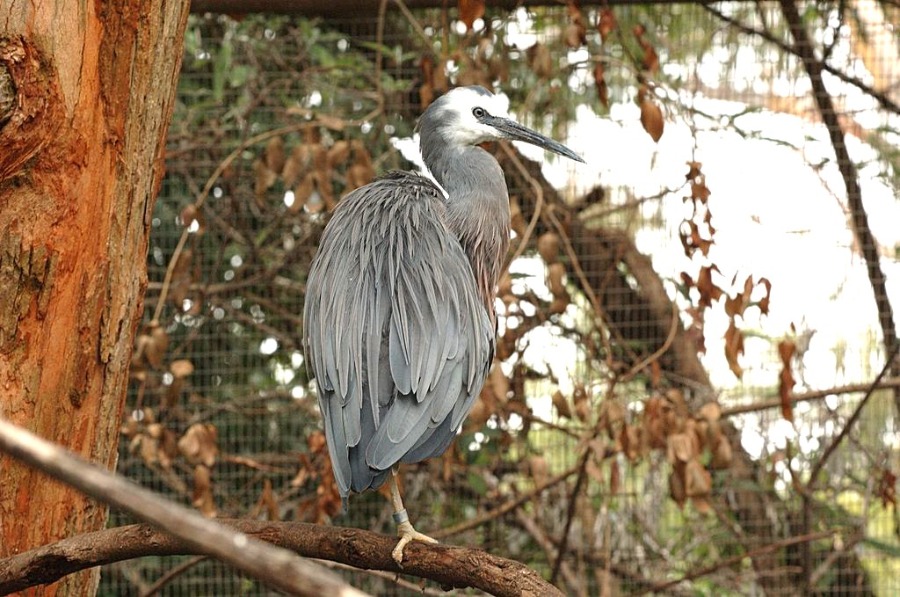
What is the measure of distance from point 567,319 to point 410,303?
1.20m

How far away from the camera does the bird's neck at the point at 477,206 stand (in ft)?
5.93

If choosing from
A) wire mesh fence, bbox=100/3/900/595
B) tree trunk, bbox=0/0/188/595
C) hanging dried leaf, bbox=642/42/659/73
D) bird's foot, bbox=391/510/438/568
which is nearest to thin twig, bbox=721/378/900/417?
wire mesh fence, bbox=100/3/900/595

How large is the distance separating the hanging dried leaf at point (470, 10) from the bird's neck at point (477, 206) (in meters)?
0.26

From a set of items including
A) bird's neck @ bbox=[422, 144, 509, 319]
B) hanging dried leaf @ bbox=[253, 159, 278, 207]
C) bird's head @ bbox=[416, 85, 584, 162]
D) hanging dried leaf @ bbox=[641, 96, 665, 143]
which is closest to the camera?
bird's neck @ bbox=[422, 144, 509, 319]

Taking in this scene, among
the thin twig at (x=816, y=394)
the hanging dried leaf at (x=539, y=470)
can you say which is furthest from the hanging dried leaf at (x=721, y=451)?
the hanging dried leaf at (x=539, y=470)

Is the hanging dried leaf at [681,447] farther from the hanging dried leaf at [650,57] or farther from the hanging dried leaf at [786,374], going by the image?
the hanging dried leaf at [650,57]

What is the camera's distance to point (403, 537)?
1296 mm

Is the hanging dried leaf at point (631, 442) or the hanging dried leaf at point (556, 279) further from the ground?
the hanging dried leaf at point (556, 279)

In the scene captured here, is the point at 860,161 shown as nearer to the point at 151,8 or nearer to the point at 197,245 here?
the point at 197,245

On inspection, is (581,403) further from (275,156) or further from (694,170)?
(275,156)

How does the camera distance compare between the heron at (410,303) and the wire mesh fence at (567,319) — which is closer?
the heron at (410,303)

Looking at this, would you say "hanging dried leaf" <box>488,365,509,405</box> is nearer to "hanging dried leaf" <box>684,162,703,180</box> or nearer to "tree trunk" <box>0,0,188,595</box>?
"hanging dried leaf" <box>684,162,703,180</box>

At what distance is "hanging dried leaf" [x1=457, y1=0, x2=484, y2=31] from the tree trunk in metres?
0.73

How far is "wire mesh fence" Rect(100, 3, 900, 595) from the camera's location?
2539 mm
